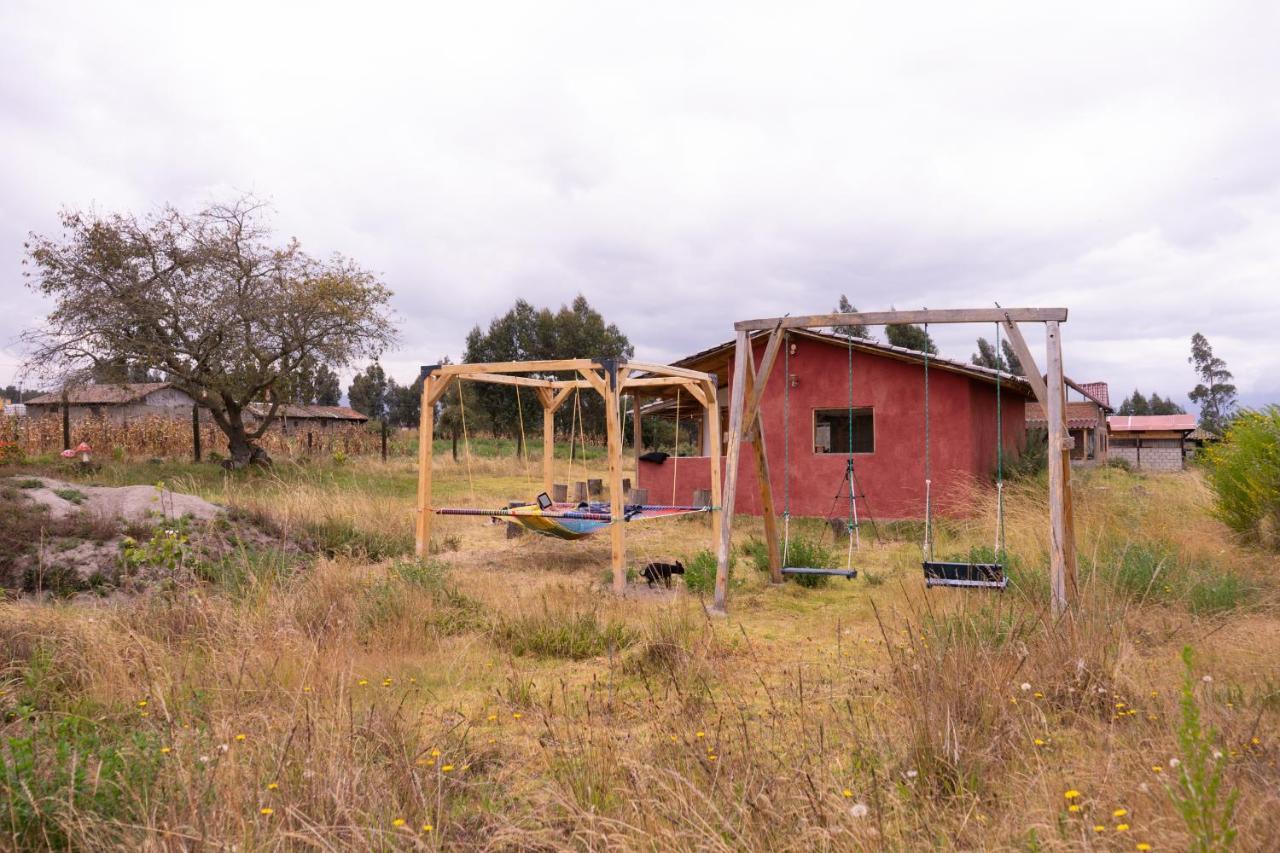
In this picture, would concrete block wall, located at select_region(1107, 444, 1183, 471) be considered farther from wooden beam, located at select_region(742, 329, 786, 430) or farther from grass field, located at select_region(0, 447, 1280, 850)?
wooden beam, located at select_region(742, 329, 786, 430)

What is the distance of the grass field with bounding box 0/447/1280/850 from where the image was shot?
249 centimetres

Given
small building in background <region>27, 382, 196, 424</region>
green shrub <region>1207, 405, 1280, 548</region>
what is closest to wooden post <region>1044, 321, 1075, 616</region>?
green shrub <region>1207, 405, 1280, 548</region>

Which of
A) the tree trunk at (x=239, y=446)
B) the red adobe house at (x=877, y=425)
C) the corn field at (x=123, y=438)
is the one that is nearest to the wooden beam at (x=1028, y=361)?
the red adobe house at (x=877, y=425)

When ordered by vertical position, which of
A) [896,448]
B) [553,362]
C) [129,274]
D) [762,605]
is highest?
[129,274]

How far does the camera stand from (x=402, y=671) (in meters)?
4.58

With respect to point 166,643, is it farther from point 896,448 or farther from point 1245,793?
point 896,448

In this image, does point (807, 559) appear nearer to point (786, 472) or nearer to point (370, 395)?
point (786, 472)

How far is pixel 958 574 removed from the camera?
6.09 m

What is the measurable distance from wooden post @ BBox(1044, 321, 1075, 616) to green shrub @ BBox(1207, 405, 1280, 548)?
3161mm

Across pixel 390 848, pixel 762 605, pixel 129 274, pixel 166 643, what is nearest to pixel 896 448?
pixel 762 605

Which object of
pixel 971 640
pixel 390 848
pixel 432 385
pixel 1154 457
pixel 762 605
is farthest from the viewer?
pixel 1154 457

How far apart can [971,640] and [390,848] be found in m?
2.83

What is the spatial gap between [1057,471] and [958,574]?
38.2 inches

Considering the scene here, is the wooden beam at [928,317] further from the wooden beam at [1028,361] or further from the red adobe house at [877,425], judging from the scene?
the red adobe house at [877,425]
